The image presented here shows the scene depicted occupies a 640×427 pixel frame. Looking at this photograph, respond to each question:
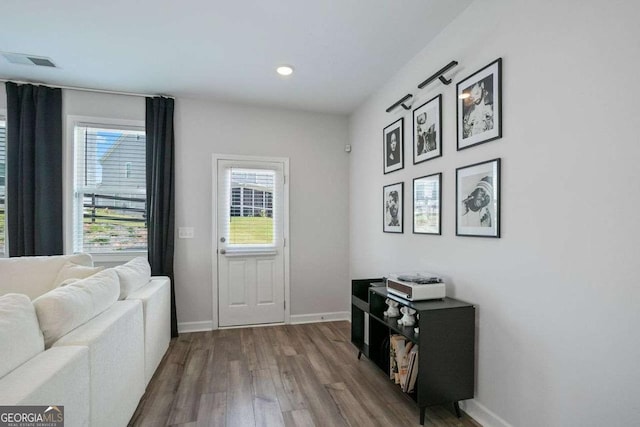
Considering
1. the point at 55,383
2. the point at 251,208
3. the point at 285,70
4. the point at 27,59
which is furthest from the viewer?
the point at 251,208

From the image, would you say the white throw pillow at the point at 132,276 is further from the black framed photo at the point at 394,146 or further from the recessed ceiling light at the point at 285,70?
the black framed photo at the point at 394,146

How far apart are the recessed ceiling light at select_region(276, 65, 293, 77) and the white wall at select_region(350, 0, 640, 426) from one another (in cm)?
141

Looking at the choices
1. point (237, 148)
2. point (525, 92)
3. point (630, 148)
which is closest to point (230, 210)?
point (237, 148)

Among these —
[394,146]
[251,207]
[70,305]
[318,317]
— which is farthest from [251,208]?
[70,305]

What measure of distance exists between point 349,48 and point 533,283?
2.17m

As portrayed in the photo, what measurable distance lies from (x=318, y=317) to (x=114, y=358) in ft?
8.96

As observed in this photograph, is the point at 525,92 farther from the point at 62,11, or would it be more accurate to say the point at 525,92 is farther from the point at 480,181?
the point at 62,11

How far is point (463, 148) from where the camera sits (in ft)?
7.16

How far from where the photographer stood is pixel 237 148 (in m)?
3.90

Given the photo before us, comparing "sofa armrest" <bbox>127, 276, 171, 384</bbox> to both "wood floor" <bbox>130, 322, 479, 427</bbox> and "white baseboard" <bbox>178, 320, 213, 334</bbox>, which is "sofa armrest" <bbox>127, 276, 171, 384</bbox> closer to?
"wood floor" <bbox>130, 322, 479, 427</bbox>

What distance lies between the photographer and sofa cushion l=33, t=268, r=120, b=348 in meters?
1.42

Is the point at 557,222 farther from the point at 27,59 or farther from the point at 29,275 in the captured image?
the point at 27,59

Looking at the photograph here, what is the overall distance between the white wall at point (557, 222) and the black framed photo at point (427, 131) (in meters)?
0.13

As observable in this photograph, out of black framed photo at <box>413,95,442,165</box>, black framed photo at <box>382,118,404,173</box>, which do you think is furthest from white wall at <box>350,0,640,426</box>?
black framed photo at <box>382,118,404,173</box>
